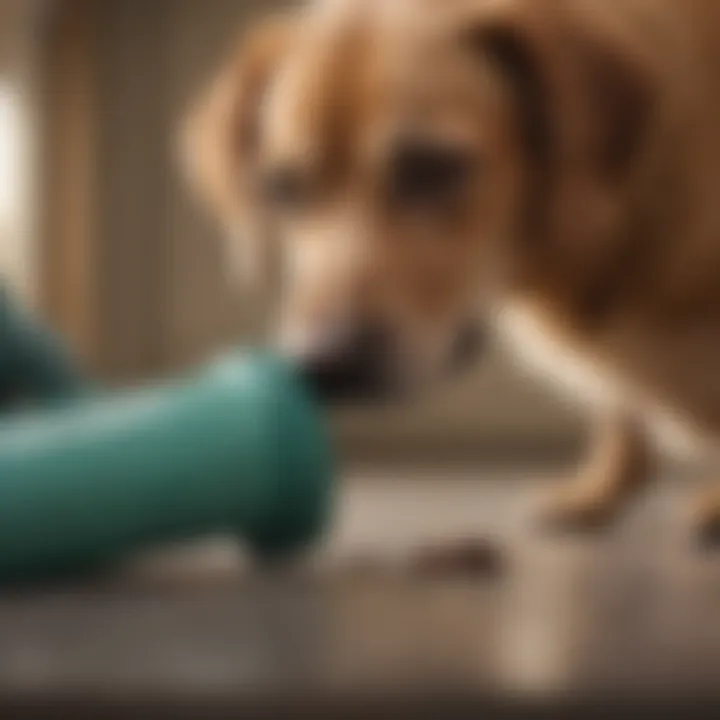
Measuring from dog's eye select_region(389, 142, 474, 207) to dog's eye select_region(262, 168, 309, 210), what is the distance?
0.07m

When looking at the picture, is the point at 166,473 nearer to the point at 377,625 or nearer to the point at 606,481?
the point at 377,625

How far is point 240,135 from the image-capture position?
1067 millimetres

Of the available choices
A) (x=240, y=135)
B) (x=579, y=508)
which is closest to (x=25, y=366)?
(x=240, y=135)

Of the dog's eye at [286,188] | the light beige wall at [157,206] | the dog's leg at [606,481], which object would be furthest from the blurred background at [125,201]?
the dog's eye at [286,188]

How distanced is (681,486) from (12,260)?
3.84ft

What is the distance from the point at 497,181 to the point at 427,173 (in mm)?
52

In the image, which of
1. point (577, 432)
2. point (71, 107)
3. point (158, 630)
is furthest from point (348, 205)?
point (71, 107)

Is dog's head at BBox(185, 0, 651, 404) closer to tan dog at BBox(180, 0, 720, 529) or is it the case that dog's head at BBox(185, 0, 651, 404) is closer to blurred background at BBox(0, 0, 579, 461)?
tan dog at BBox(180, 0, 720, 529)

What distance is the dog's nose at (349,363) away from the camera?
0.85 m

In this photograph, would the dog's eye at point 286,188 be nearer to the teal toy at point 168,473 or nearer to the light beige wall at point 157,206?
the teal toy at point 168,473

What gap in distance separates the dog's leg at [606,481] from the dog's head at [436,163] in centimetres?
22

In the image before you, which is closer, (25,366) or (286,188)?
(286,188)

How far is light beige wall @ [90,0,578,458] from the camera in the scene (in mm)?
2254

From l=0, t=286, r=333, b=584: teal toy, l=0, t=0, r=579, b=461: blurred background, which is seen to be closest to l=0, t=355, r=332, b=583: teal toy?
l=0, t=286, r=333, b=584: teal toy
